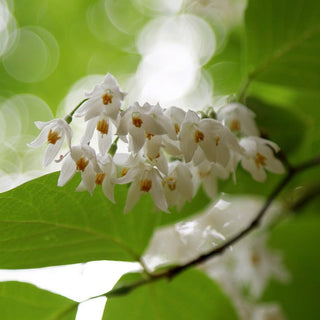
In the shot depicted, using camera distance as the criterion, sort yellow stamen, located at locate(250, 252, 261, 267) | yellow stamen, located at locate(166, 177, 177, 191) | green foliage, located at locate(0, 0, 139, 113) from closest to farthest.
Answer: yellow stamen, located at locate(166, 177, 177, 191) < yellow stamen, located at locate(250, 252, 261, 267) < green foliage, located at locate(0, 0, 139, 113)

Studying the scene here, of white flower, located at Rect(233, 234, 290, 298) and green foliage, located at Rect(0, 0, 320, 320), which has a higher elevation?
green foliage, located at Rect(0, 0, 320, 320)

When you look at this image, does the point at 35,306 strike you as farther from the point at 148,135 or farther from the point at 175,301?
the point at 148,135

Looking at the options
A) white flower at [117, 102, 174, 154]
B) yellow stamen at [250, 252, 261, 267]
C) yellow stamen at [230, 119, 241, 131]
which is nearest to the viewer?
white flower at [117, 102, 174, 154]

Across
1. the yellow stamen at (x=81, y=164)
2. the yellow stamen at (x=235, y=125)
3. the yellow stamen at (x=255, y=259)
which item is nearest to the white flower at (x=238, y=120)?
the yellow stamen at (x=235, y=125)

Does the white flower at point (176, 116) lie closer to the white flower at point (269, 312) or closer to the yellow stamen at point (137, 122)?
the yellow stamen at point (137, 122)

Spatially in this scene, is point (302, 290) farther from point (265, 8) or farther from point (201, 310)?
point (265, 8)

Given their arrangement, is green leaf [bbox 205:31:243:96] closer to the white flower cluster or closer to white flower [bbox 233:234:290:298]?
white flower [bbox 233:234:290:298]

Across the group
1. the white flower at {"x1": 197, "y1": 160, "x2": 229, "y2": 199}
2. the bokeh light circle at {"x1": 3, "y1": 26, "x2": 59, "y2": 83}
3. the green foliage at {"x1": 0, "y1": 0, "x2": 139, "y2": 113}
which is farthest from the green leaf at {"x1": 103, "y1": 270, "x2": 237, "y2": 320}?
the bokeh light circle at {"x1": 3, "y1": 26, "x2": 59, "y2": 83}

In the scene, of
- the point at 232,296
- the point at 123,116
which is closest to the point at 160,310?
the point at 123,116
